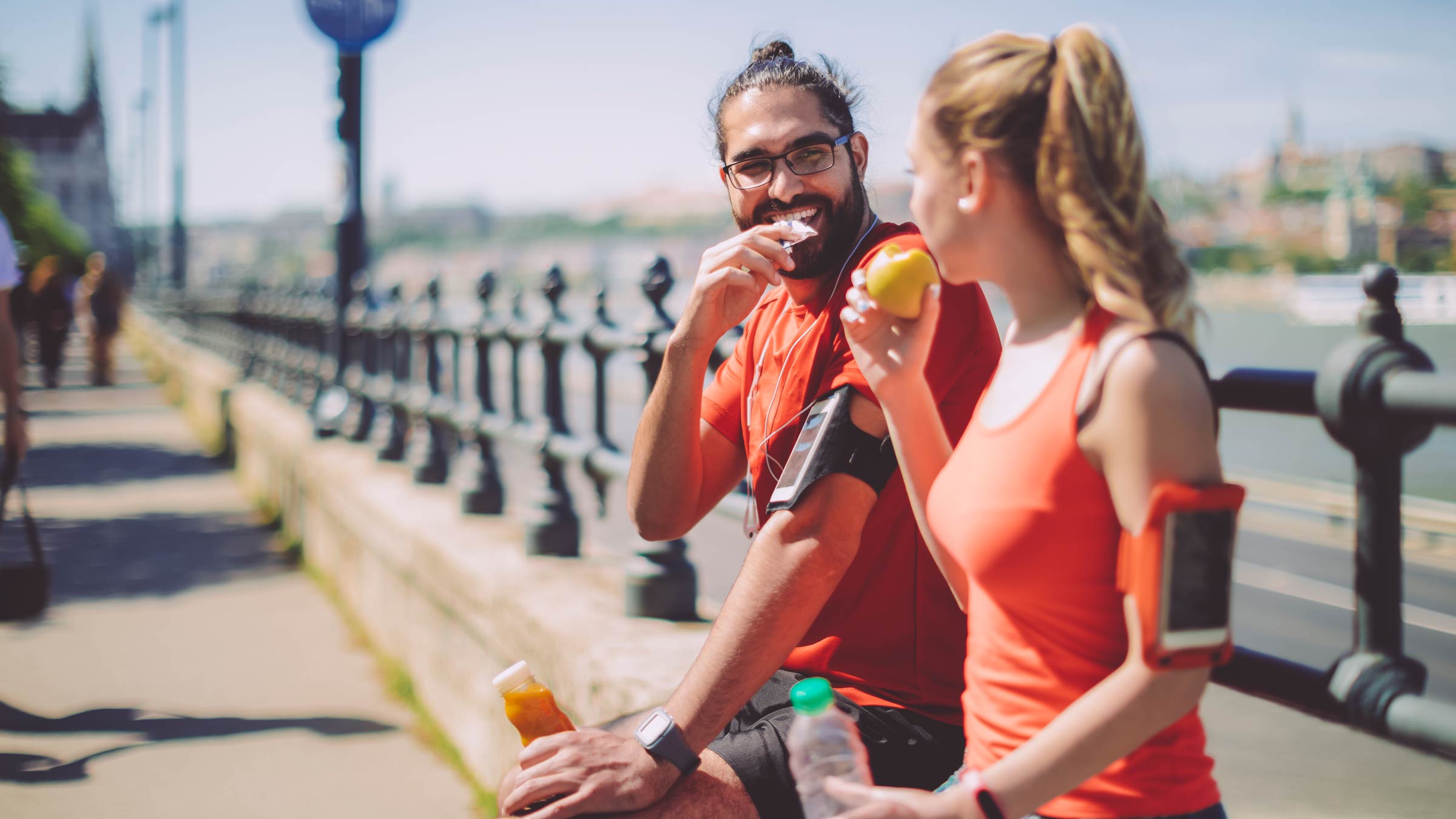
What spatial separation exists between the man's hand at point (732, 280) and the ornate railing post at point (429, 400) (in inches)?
157

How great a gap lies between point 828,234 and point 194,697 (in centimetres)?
377

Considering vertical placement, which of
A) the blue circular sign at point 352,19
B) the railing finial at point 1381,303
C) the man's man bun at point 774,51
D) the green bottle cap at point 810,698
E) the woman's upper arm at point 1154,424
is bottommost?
the green bottle cap at point 810,698

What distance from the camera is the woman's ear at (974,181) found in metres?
1.28

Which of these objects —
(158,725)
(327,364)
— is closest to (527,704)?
(158,725)

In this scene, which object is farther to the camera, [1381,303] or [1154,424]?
[1381,303]

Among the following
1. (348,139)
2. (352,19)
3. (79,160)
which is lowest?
(348,139)

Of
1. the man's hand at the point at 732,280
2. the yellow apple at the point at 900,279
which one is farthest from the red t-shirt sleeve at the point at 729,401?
the yellow apple at the point at 900,279

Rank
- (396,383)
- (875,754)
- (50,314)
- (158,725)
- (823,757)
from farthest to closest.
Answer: (50,314), (396,383), (158,725), (875,754), (823,757)

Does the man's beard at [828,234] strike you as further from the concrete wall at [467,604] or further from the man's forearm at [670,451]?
the concrete wall at [467,604]

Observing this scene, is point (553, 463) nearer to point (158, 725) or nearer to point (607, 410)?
point (607, 410)

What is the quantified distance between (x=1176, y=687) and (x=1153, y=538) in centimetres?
15

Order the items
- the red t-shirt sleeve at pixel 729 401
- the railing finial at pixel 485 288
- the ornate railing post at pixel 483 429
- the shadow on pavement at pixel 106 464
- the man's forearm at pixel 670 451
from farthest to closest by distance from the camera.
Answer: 1. the shadow on pavement at pixel 106 464
2. the railing finial at pixel 485 288
3. the ornate railing post at pixel 483 429
4. the red t-shirt sleeve at pixel 729 401
5. the man's forearm at pixel 670 451

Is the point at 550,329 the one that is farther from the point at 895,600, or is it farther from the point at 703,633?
the point at 895,600

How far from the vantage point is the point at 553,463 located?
4.43m
